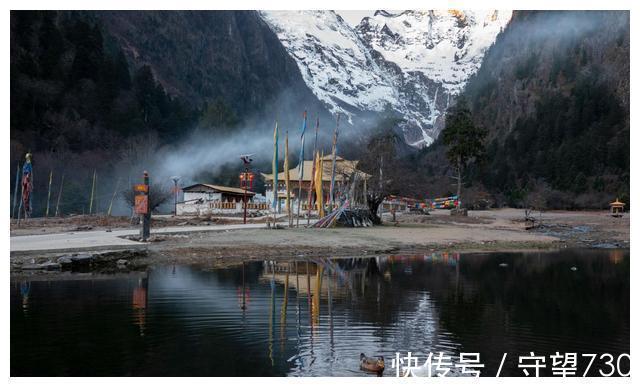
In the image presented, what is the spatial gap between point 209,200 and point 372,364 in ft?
190

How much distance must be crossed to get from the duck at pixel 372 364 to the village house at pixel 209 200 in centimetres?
5474

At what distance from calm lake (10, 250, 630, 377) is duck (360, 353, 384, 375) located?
0.61 ft

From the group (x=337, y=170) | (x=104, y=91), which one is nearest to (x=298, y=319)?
(x=337, y=170)

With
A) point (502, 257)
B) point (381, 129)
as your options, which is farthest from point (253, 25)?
point (502, 257)

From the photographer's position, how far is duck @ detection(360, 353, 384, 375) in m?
11.8

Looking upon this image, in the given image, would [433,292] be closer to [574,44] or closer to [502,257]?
[502,257]

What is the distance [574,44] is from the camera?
187 m

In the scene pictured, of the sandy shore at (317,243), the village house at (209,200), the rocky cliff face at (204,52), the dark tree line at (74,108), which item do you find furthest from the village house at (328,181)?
the rocky cliff face at (204,52)

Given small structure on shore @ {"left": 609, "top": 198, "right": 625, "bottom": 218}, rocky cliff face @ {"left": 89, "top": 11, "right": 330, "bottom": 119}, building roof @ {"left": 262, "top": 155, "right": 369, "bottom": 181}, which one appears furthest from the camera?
rocky cliff face @ {"left": 89, "top": 11, "right": 330, "bottom": 119}

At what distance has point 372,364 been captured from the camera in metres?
11.9

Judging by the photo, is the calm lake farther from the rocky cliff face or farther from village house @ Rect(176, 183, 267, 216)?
the rocky cliff face

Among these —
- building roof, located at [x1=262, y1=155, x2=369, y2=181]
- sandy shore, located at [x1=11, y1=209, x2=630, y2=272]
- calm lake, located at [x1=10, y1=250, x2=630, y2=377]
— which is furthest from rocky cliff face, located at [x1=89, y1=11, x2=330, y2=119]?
calm lake, located at [x1=10, y1=250, x2=630, y2=377]

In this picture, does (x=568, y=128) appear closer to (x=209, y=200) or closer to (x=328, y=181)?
(x=328, y=181)

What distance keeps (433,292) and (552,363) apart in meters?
9.25
